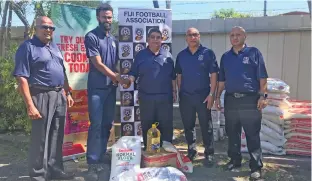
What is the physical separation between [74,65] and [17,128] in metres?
2.71

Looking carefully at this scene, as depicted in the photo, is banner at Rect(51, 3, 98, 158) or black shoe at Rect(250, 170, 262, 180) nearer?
black shoe at Rect(250, 170, 262, 180)

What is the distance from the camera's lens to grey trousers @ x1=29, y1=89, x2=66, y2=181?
4105 mm

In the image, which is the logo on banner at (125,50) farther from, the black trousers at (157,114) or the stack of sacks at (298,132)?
the stack of sacks at (298,132)

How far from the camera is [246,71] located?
4348 mm

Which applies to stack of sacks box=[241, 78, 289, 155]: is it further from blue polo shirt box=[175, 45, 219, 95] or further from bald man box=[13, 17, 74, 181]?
bald man box=[13, 17, 74, 181]

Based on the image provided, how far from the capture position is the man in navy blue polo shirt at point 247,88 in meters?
4.33

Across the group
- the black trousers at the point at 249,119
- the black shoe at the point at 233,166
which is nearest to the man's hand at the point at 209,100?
the black trousers at the point at 249,119

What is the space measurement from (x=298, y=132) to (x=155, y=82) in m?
2.40

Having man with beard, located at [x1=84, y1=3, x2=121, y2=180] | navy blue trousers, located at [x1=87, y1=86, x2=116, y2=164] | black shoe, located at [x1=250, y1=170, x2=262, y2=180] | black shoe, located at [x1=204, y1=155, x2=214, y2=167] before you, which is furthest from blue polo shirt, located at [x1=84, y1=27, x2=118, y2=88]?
black shoe, located at [x1=250, y1=170, x2=262, y2=180]

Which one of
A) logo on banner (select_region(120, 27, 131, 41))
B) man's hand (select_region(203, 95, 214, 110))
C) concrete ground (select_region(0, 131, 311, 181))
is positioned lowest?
concrete ground (select_region(0, 131, 311, 181))

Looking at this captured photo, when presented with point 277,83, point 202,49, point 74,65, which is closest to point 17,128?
point 74,65

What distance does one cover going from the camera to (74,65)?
522cm

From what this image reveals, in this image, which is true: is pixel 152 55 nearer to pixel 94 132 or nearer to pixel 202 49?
pixel 202 49

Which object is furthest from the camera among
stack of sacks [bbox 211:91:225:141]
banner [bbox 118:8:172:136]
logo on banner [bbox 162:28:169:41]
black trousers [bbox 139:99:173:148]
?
stack of sacks [bbox 211:91:225:141]
